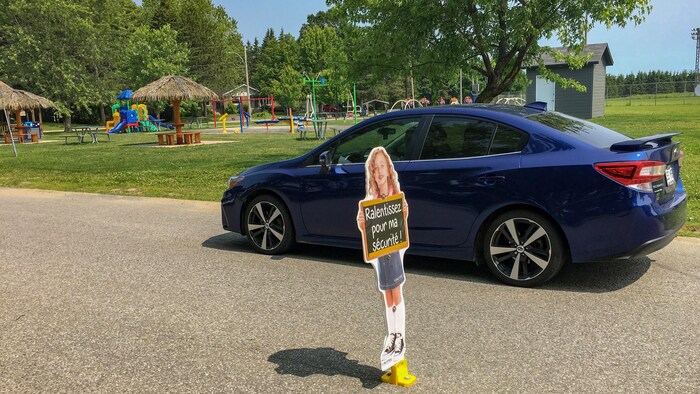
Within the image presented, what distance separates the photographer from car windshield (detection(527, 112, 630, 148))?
16.6 feet

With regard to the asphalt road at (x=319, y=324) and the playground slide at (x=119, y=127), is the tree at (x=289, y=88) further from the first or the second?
the asphalt road at (x=319, y=324)

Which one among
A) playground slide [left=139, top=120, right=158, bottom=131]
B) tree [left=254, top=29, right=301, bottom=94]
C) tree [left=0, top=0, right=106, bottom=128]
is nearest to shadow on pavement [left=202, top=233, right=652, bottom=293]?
playground slide [left=139, top=120, right=158, bottom=131]

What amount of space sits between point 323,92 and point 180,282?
2728 inches

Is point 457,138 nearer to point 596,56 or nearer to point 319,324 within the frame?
point 319,324

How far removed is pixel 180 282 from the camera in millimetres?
5500

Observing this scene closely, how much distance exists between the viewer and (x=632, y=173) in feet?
15.0

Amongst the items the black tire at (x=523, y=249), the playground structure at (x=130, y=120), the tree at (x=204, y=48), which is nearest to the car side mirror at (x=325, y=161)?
the black tire at (x=523, y=249)

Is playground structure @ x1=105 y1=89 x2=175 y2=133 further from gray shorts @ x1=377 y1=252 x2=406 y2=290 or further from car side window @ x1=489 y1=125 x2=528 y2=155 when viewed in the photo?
gray shorts @ x1=377 y1=252 x2=406 y2=290

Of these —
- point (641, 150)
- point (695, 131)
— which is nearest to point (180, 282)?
point (641, 150)

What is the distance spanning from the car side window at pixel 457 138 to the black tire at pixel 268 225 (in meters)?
1.75

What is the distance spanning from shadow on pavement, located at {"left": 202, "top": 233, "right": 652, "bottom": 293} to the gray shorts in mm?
2106

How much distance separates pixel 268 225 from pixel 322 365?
299 cm

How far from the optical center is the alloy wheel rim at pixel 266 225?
6375 mm

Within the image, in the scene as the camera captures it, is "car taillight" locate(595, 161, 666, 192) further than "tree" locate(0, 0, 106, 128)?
No
